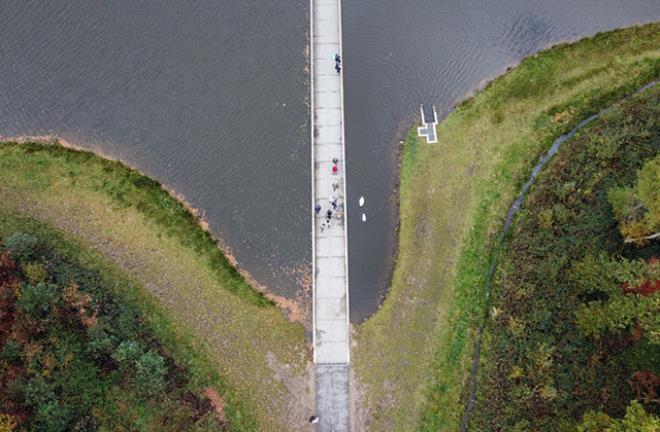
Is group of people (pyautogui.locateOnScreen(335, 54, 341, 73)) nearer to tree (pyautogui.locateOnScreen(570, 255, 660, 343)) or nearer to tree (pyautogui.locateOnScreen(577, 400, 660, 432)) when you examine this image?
tree (pyautogui.locateOnScreen(570, 255, 660, 343))

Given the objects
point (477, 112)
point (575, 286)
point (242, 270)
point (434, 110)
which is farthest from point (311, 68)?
point (575, 286)

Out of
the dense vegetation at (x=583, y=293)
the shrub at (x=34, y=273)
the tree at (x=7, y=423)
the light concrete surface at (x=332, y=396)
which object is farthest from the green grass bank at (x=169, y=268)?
the dense vegetation at (x=583, y=293)

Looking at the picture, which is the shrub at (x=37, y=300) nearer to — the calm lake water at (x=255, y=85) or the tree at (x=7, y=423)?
the tree at (x=7, y=423)

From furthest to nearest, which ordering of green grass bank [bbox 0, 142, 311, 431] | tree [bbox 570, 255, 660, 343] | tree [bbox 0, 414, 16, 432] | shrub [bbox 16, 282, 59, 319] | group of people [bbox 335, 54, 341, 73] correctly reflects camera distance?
1. group of people [bbox 335, 54, 341, 73]
2. green grass bank [bbox 0, 142, 311, 431]
3. shrub [bbox 16, 282, 59, 319]
4. tree [bbox 570, 255, 660, 343]
5. tree [bbox 0, 414, 16, 432]

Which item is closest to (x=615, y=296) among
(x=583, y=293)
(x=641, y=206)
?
(x=583, y=293)

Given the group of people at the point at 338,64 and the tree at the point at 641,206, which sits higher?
the group of people at the point at 338,64

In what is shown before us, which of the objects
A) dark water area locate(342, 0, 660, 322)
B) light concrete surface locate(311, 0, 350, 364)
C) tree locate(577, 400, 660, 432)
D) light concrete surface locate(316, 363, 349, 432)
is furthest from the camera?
dark water area locate(342, 0, 660, 322)

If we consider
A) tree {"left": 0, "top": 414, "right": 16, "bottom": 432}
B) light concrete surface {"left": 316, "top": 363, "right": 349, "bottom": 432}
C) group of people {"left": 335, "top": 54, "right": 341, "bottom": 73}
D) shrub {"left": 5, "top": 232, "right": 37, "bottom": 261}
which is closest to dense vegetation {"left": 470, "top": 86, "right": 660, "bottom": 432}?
light concrete surface {"left": 316, "top": 363, "right": 349, "bottom": 432}

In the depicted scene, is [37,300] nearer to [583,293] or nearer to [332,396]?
[332,396]
